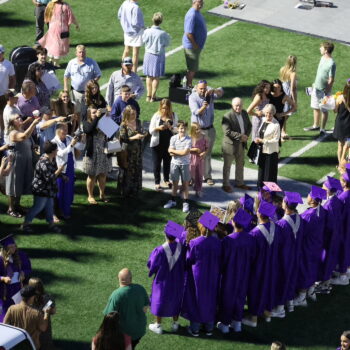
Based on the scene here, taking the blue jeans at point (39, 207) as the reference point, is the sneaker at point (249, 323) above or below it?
below

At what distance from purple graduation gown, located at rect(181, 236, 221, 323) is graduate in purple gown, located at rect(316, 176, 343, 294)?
2.10m

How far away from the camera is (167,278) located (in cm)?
1391

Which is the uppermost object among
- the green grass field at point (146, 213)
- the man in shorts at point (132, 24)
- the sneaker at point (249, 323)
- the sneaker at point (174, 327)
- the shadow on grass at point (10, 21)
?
the man in shorts at point (132, 24)

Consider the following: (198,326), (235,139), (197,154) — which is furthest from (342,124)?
(198,326)

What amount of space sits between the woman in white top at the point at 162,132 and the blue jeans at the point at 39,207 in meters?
2.37

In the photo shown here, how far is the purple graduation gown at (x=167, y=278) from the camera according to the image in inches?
541

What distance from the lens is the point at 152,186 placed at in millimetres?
18344

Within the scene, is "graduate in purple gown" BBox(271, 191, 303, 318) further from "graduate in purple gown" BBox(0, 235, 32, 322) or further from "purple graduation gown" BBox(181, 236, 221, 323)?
"graduate in purple gown" BBox(0, 235, 32, 322)

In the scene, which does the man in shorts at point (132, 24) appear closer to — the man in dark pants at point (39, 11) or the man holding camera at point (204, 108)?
the man in dark pants at point (39, 11)

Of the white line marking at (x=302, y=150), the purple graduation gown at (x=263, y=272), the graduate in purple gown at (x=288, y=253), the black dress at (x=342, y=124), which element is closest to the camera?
the purple graduation gown at (x=263, y=272)

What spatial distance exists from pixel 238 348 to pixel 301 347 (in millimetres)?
863

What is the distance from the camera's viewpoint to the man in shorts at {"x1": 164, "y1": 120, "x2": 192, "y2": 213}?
17.2 meters

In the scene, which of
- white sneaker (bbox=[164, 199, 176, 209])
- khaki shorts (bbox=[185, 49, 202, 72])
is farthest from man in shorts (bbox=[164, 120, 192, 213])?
khaki shorts (bbox=[185, 49, 202, 72])

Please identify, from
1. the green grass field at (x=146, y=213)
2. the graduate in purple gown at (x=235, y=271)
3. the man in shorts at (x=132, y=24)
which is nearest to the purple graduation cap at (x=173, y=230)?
the graduate in purple gown at (x=235, y=271)
